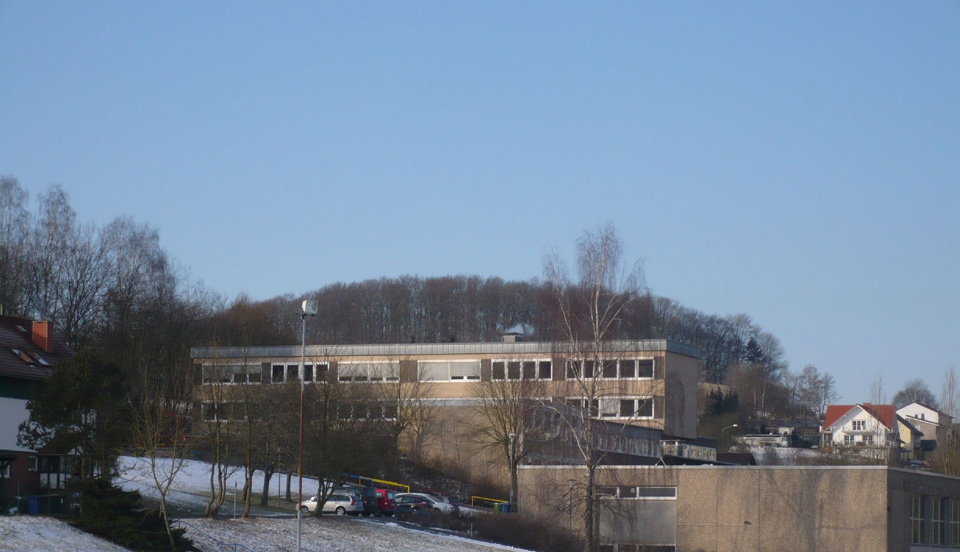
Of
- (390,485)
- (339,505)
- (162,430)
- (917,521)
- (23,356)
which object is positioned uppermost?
(23,356)

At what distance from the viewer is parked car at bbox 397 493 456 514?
52.0m

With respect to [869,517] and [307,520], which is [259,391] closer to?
[307,520]

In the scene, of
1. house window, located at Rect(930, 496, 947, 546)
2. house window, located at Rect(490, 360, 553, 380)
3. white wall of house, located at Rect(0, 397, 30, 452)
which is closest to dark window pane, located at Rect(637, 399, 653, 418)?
house window, located at Rect(490, 360, 553, 380)

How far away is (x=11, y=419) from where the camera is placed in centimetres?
3800

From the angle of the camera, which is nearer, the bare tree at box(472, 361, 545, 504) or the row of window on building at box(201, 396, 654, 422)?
the row of window on building at box(201, 396, 654, 422)

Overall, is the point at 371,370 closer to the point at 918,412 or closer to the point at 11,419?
the point at 11,419

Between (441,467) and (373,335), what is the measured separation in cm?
6731

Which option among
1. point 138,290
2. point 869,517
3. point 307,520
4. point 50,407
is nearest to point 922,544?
point 869,517

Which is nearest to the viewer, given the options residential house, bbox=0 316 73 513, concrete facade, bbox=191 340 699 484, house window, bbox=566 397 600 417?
residential house, bbox=0 316 73 513

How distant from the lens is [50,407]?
110 ft

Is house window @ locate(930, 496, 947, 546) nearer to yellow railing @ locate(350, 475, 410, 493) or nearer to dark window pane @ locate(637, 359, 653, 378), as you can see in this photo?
dark window pane @ locate(637, 359, 653, 378)

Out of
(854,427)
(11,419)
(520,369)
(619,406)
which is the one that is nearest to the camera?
(11,419)

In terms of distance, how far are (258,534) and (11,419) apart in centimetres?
976

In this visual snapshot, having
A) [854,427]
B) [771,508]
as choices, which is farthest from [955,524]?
[854,427]
